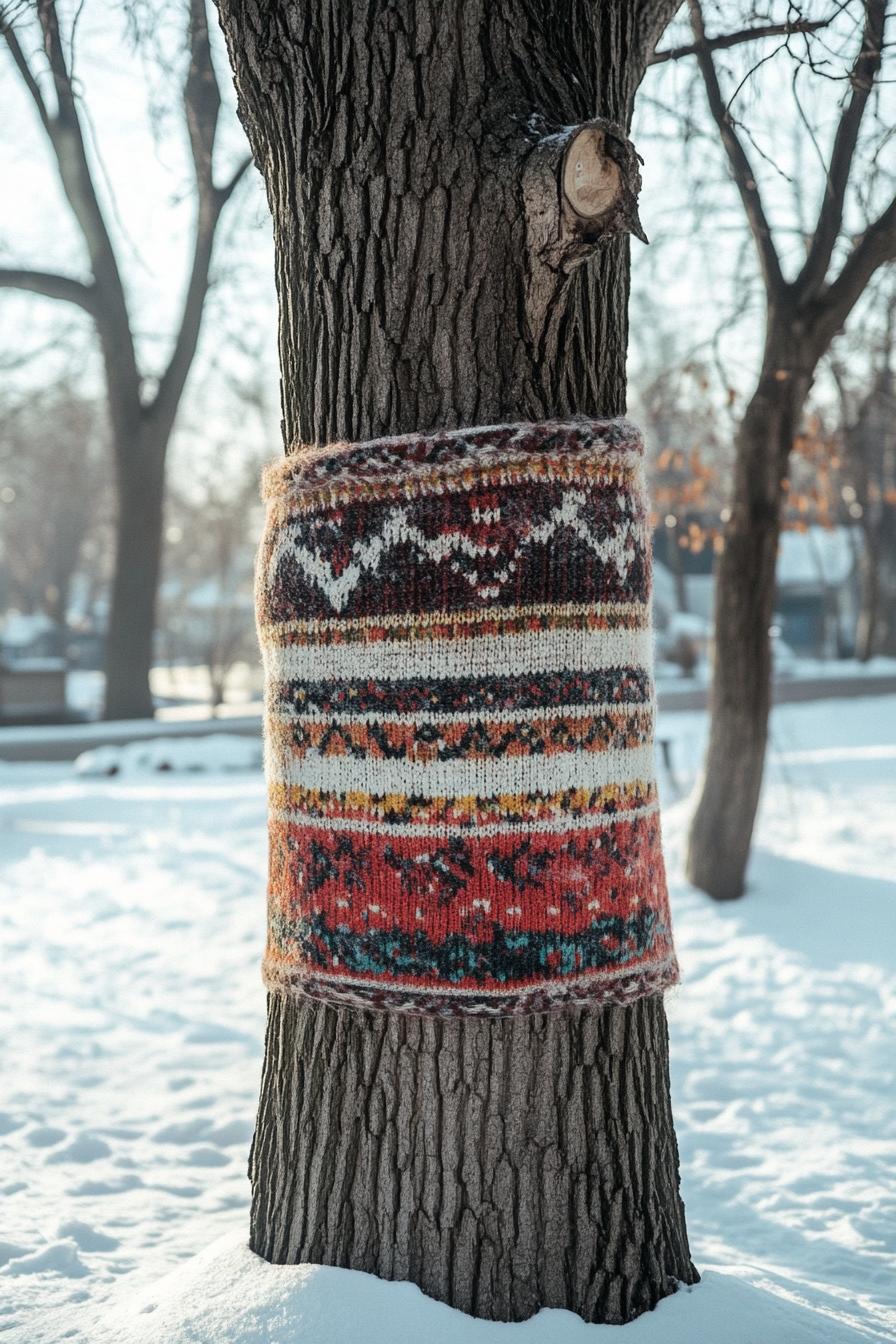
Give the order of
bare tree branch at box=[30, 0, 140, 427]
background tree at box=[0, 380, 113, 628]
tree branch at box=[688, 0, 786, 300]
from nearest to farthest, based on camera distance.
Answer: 1. tree branch at box=[688, 0, 786, 300]
2. bare tree branch at box=[30, 0, 140, 427]
3. background tree at box=[0, 380, 113, 628]

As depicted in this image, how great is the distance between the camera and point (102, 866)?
298 inches

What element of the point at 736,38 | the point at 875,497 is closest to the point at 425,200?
the point at 736,38

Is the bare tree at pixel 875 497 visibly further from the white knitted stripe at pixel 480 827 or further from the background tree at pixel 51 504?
the background tree at pixel 51 504

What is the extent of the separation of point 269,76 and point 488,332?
0.62 m

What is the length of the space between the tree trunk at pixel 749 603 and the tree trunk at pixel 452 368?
155 inches

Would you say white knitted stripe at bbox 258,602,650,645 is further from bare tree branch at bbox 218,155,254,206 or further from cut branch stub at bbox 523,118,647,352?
bare tree branch at bbox 218,155,254,206

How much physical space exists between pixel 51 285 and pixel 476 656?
12.5 meters

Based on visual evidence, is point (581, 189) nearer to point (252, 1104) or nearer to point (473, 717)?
point (473, 717)

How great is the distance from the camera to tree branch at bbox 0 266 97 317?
12578mm

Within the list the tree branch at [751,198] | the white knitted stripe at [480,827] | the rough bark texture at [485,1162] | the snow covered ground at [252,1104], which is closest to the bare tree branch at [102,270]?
the snow covered ground at [252,1104]

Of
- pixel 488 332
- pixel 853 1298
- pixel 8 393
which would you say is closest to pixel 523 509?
pixel 488 332

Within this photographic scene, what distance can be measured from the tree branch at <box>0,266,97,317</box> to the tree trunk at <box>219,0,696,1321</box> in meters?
11.3

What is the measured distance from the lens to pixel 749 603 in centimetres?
612

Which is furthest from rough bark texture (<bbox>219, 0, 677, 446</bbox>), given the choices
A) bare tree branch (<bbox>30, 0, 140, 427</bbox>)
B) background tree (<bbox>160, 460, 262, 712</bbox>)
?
background tree (<bbox>160, 460, 262, 712</bbox>)
